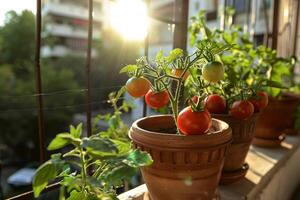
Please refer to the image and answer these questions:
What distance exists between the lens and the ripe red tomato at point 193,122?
1.84 ft

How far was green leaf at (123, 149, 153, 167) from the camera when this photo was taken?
412 mm

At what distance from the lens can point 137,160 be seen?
1.37ft

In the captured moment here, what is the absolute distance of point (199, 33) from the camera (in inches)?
45.0

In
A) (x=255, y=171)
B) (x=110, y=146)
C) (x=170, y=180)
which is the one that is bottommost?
(x=255, y=171)

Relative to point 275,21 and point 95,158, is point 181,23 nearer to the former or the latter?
point 95,158

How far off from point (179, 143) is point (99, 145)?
20 cm

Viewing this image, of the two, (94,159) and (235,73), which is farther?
(235,73)

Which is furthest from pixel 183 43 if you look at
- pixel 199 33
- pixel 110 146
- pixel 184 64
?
pixel 110 146

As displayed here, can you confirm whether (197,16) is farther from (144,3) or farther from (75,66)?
(75,66)

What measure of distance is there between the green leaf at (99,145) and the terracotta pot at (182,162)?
0.18 metres

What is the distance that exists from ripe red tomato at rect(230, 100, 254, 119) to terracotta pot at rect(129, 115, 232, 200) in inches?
6.2

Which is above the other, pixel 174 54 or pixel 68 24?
pixel 68 24

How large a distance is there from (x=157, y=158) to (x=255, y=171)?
1.74 ft

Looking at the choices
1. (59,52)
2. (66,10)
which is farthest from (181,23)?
(66,10)
